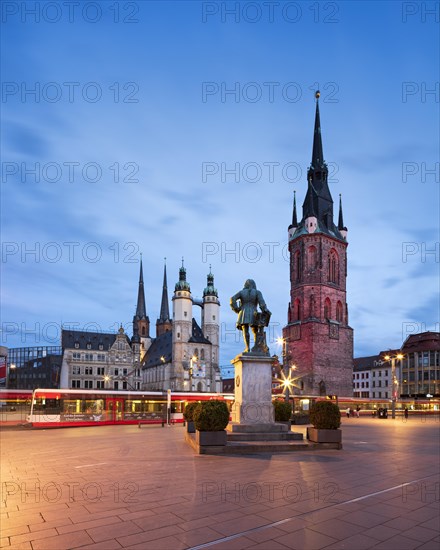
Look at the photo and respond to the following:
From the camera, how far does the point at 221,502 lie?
9.04 m

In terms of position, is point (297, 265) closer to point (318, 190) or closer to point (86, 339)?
point (318, 190)

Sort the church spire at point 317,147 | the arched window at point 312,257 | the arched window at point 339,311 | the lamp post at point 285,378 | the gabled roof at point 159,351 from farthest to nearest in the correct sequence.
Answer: the gabled roof at point 159,351 < the church spire at point 317,147 < the arched window at point 339,311 < the arched window at point 312,257 < the lamp post at point 285,378

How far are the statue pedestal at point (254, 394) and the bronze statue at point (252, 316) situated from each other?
1.98 ft

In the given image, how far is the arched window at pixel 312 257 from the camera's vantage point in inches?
3932

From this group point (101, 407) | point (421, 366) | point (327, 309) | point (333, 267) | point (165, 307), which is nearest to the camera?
point (101, 407)

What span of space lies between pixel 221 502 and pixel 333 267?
97681 mm

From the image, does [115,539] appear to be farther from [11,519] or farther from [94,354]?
[94,354]

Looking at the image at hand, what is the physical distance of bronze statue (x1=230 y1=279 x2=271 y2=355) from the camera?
1973 centimetres

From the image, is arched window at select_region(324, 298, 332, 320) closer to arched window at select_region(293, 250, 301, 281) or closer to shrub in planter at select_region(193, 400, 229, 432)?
arched window at select_region(293, 250, 301, 281)

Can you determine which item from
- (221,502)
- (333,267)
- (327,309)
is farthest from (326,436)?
(333,267)

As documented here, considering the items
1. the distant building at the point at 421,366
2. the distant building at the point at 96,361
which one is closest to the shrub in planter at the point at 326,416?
the distant building at the point at 421,366

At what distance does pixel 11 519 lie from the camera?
25.9 feet

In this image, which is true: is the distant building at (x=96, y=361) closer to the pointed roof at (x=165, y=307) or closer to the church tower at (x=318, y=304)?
the pointed roof at (x=165, y=307)

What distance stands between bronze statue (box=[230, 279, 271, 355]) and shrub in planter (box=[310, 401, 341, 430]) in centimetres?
327
